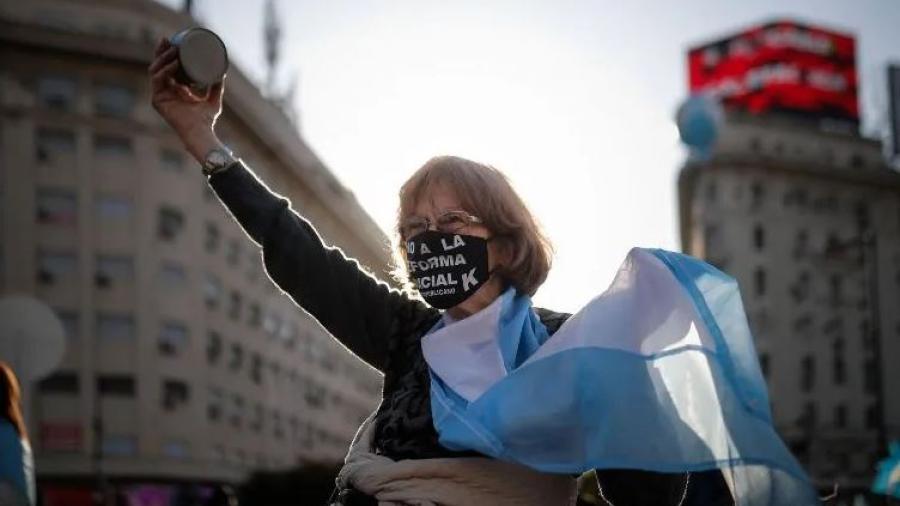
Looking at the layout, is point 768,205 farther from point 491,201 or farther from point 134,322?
point 491,201

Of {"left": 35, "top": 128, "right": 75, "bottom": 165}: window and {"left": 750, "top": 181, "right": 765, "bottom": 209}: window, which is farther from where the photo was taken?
{"left": 750, "top": 181, "right": 765, "bottom": 209}: window

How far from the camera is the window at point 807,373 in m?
71.1

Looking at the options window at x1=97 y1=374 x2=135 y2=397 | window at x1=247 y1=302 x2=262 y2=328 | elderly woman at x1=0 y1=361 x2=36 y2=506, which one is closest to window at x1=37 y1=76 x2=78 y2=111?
window at x1=97 y1=374 x2=135 y2=397

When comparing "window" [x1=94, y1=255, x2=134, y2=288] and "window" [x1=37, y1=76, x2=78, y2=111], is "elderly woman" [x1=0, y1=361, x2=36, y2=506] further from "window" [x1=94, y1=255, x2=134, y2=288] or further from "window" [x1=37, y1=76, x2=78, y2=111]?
"window" [x1=37, y1=76, x2=78, y2=111]

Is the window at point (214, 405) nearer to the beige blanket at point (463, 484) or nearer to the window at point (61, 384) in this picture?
the window at point (61, 384)

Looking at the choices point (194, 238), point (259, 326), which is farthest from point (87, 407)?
point (259, 326)

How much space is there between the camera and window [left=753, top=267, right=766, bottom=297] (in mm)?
71625

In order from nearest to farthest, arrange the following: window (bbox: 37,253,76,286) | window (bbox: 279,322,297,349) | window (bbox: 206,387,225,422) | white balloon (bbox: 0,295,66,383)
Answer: white balloon (bbox: 0,295,66,383)
window (bbox: 37,253,76,286)
window (bbox: 206,387,225,422)
window (bbox: 279,322,297,349)

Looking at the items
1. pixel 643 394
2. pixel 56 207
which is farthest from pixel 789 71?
pixel 643 394

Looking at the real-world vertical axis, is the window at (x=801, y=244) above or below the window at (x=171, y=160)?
below

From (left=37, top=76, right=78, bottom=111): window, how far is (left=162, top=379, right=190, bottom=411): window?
428 inches

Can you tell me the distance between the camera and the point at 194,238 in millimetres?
51750

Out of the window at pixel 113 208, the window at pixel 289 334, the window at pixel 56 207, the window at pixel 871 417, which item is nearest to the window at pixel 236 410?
the window at pixel 289 334

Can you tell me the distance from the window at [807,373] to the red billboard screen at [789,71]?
13.5m
